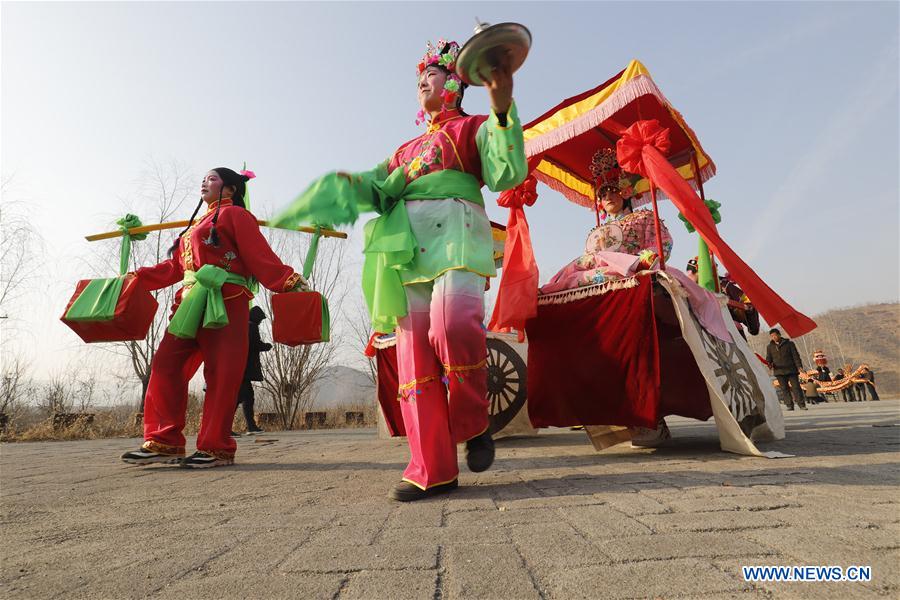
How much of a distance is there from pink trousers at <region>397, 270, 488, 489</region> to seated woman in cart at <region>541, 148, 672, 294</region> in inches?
56.0

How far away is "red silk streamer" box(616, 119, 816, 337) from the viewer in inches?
109

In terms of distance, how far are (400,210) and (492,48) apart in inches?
34.7

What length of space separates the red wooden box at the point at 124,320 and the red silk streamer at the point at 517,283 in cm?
256

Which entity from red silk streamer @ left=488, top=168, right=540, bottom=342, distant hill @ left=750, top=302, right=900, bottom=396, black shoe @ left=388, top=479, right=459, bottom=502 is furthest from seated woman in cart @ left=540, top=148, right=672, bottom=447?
distant hill @ left=750, top=302, right=900, bottom=396

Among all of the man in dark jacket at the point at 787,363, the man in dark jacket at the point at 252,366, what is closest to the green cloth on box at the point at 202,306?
the man in dark jacket at the point at 252,366

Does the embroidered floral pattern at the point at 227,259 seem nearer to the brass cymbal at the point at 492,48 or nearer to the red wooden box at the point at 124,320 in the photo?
the red wooden box at the point at 124,320

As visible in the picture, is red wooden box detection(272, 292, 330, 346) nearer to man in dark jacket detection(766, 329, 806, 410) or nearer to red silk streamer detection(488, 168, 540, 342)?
red silk streamer detection(488, 168, 540, 342)

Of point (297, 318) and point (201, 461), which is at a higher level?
point (297, 318)

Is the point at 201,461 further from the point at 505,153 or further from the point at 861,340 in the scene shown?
the point at 861,340

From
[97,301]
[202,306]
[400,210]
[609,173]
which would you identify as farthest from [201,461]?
[609,173]

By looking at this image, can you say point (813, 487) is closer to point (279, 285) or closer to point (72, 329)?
point (279, 285)

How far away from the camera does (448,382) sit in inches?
84.8

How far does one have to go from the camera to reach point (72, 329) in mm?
3453

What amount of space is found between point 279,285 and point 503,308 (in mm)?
1577
